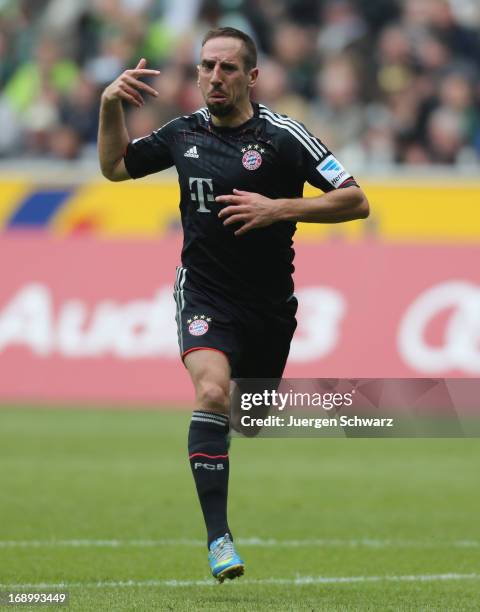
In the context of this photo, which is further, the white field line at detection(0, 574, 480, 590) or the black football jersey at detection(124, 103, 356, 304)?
the black football jersey at detection(124, 103, 356, 304)

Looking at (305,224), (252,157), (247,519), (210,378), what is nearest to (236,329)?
(210,378)

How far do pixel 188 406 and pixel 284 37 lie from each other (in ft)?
19.8

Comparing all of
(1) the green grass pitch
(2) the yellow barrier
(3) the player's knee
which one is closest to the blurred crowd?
(2) the yellow barrier

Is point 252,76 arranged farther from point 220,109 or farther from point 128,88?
point 128,88

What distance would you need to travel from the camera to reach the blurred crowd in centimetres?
1817

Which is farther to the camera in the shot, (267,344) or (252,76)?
(267,344)

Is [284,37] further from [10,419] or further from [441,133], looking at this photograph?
[10,419]

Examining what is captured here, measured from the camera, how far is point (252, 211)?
6738 mm

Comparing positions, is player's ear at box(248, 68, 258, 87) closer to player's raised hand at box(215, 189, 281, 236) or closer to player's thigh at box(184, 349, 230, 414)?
player's raised hand at box(215, 189, 281, 236)

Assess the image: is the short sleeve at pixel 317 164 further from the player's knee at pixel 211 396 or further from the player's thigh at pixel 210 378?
the player's knee at pixel 211 396

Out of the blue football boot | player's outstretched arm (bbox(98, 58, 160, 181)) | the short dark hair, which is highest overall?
the short dark hair

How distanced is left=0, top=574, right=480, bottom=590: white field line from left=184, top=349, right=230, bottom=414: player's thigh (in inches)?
36.2

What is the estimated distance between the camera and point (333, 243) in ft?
50.6

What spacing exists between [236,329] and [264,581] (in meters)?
1.23
